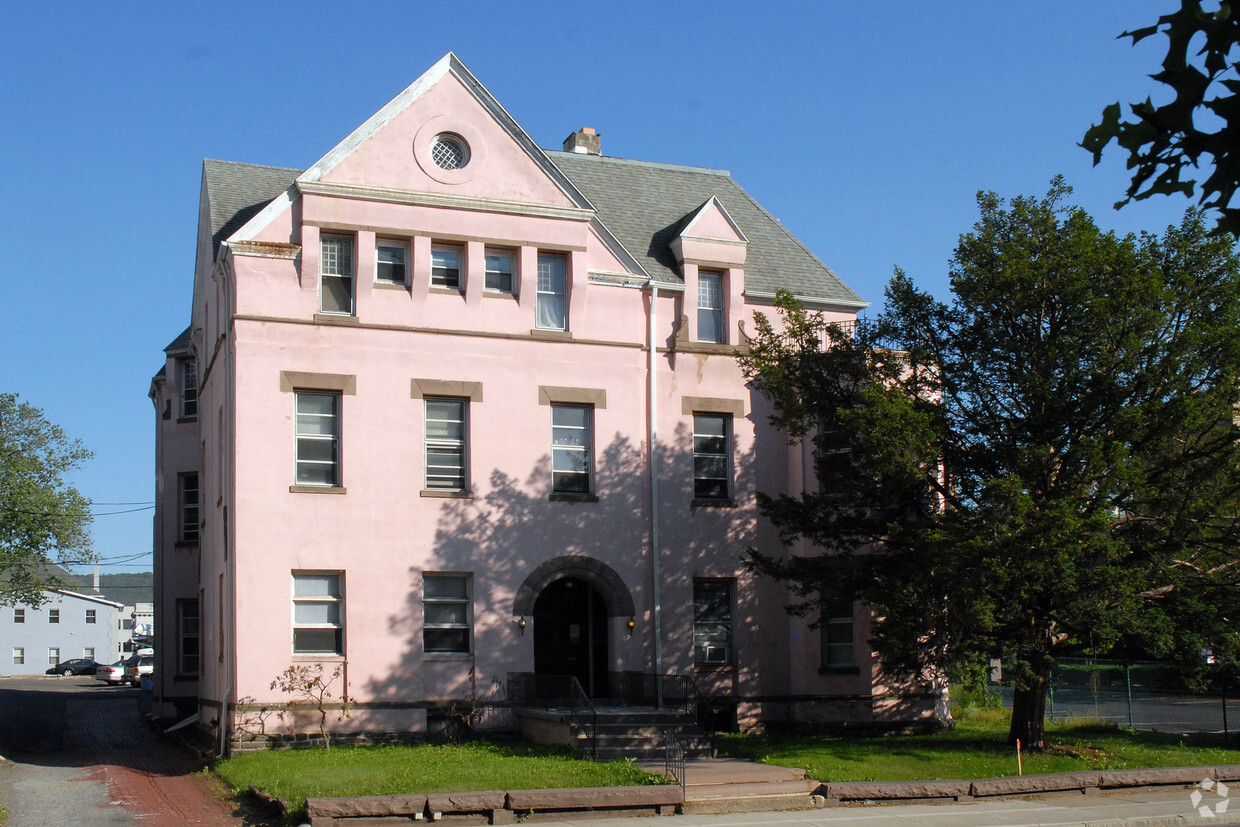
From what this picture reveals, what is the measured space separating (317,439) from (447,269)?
4150 mm

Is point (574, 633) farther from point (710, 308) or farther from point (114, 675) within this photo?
point (114, 675)

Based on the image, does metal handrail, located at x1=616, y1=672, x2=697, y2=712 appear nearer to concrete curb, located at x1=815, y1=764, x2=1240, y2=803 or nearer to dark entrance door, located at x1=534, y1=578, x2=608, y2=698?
dark entrance door, located at x1=534, y1=578, x2=608, y2=698

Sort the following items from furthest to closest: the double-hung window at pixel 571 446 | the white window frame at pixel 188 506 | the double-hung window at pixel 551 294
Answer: the white window frame at pixel 188 506
the double-hung window at pixel 551 294
the double-hung window at pixel 571 446

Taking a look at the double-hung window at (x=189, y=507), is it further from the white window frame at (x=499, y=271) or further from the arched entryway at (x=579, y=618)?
the white window frame at (x=499, y=271)

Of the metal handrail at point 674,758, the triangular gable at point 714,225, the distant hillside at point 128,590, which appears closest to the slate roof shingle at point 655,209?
the triangular gable at point 714,225

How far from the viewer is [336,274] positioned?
2238 cm

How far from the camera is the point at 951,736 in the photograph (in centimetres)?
2344

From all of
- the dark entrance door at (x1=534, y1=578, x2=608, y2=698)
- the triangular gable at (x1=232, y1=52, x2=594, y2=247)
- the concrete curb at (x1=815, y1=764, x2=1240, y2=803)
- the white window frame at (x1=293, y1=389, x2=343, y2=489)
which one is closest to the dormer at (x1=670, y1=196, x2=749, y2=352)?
the triangular gable at (x1=232, y1=52, x2=594, y2=247)

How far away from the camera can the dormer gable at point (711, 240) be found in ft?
83.0

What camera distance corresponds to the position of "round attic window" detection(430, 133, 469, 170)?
75.6 feet

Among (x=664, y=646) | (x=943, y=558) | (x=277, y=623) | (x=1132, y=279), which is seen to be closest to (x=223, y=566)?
(x=277, y=623)

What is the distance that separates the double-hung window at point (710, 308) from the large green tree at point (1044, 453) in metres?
4.63

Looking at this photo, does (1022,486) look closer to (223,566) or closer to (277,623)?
(277,623)

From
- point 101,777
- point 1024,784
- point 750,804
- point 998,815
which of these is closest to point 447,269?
point 101,777
